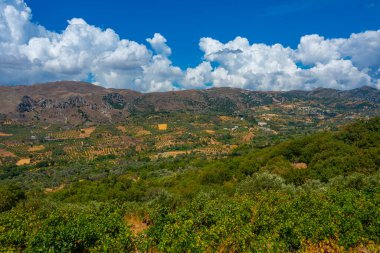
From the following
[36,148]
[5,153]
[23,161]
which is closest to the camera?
[23,161]

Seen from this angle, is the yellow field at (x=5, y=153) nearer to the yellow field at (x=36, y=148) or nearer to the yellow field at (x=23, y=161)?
the yellow field at (x=23, y=161)

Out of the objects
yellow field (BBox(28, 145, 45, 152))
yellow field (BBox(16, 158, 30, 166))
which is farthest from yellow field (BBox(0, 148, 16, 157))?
yellow field (BBox(28, 145, 45, 152))

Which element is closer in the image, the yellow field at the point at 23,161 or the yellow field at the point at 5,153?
the yellow field at the point at 23,161

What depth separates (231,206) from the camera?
25.4 metres

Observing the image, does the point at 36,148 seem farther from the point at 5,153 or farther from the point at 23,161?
the point at 23,161

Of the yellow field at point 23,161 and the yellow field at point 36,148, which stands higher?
the yellow field at point 36,148

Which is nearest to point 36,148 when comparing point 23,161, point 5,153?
point 5,153

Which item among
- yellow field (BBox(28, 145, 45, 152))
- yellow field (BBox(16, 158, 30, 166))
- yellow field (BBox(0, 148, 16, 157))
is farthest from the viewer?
yellow field (BBox(28, 145, 45, 152))

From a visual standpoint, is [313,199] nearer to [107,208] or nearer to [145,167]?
[107,208]

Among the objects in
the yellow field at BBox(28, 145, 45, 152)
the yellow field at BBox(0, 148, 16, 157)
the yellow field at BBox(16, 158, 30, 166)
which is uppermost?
the yellow field at BBox(0, 148, 16, 157)

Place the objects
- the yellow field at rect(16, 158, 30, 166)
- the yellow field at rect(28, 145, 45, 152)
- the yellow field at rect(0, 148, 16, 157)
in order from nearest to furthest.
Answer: the yellow field at rect(16, 158, 30, 166)
the yellow field at rect(0, 148, 16, 157)
the yellow field at rect(28, 145, 45, 152)

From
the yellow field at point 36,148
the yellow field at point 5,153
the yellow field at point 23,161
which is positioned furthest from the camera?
the yellow field at point 36,148

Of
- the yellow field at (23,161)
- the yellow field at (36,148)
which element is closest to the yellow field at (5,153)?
the yellow field at (23,161)

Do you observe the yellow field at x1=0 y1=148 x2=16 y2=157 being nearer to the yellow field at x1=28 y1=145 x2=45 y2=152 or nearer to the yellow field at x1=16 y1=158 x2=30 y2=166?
the yellow field at x1=16 y1=158 x2=30 y2=166
